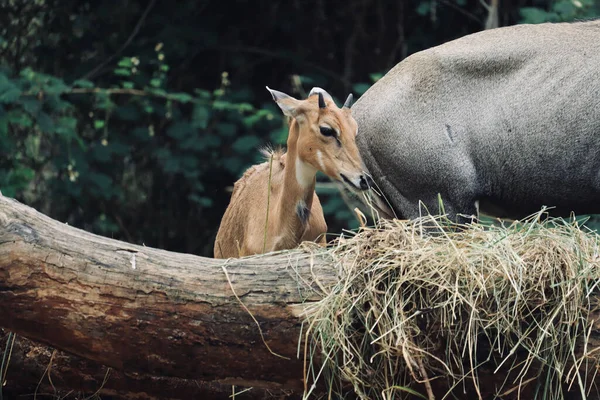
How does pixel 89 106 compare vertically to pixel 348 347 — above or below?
above

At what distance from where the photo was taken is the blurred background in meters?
10.5

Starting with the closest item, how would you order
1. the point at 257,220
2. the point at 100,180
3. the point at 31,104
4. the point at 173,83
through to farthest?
the point at 257,220 → the point at 31,104 → the point at 100,180 → the point at 173,83

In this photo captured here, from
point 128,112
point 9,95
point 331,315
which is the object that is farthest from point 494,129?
point 128,112

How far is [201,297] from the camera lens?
3.92 m

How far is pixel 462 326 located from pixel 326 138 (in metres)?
2.03

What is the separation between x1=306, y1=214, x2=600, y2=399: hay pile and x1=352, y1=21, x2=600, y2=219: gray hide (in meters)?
1.44

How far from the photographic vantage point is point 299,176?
19.7ft

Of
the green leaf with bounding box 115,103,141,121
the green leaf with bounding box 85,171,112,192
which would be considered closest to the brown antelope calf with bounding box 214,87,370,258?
the green leaf with bounding box 85,171,112,192

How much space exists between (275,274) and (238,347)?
1.07ft

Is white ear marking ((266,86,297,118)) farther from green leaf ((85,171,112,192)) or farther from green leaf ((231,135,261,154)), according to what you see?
green leaf ((85,171,112,192))

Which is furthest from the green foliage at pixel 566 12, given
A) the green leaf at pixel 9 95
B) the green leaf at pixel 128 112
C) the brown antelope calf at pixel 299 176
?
the green leaf at pixel 9 95

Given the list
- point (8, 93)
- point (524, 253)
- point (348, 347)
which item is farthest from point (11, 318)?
point (8, 93)

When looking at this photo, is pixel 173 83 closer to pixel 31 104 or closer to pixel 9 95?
pixel 31 104

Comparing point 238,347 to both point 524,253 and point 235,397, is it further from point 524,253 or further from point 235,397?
point 524,253
